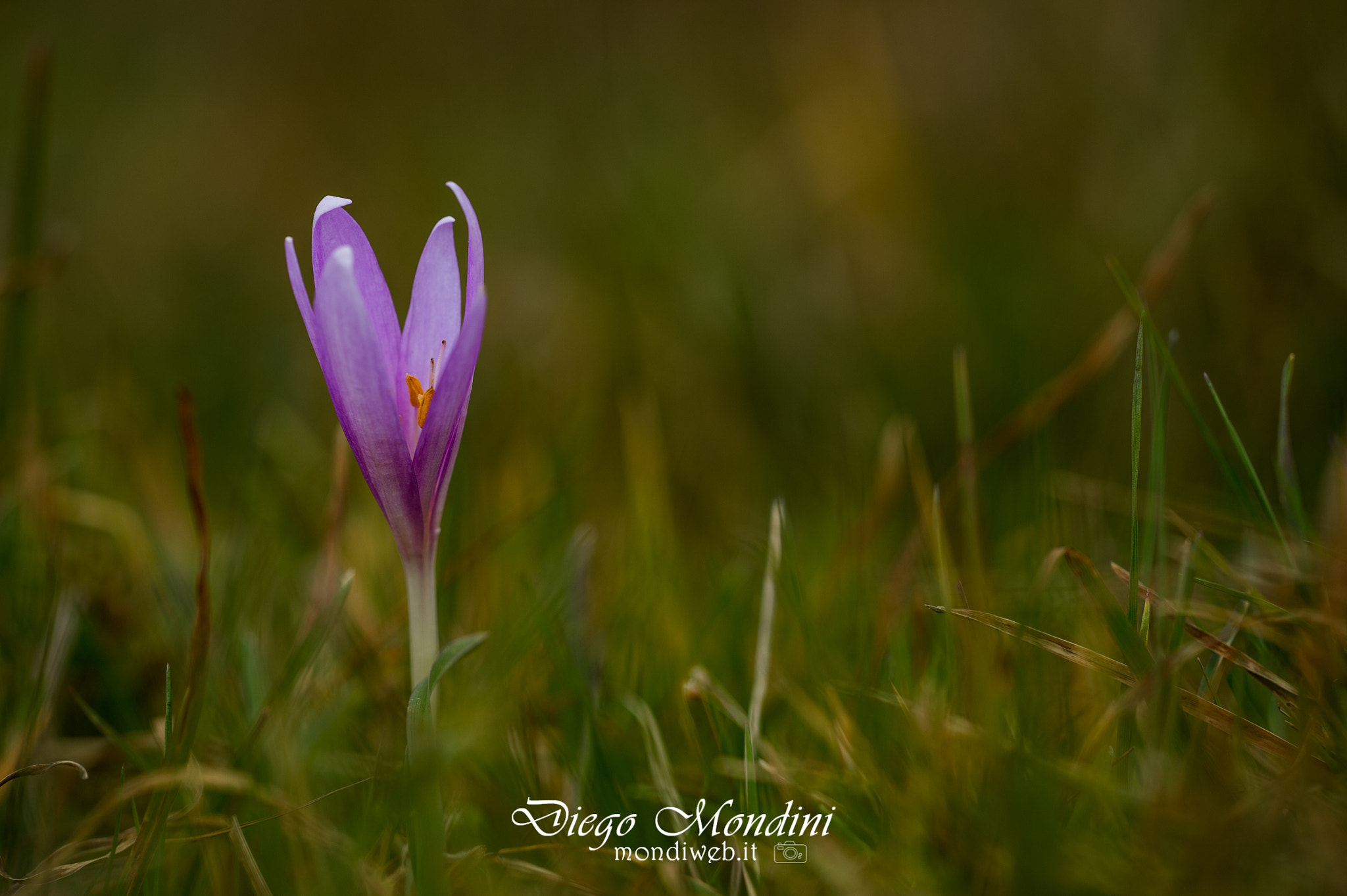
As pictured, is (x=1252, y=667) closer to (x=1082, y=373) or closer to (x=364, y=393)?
(x=1082, y=373)

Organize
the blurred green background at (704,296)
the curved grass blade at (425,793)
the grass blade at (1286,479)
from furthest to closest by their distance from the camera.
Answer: the blurred green background at (704,296) < the grass blade at (1286,479) < the curved grass blade at (425,793)

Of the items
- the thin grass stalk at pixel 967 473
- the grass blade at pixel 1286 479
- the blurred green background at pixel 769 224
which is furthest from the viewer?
the blurred green background at pixel 769 224

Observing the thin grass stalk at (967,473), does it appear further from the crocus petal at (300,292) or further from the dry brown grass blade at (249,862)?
the dry brown grass blade at (249,862)

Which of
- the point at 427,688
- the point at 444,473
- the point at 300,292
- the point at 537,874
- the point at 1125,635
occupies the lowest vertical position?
the point at 537,874

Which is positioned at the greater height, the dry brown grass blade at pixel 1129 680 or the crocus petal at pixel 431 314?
the crocus petal at pixel 431 314

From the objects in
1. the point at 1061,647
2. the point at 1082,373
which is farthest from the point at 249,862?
the point at 1082,373

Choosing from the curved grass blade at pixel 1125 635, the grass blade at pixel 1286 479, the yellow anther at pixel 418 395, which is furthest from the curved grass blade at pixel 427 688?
the grass blade at pixel 1286 479

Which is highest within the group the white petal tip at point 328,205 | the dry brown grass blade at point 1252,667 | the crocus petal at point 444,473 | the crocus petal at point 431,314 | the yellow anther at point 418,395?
the white petal tip at point 328,205
